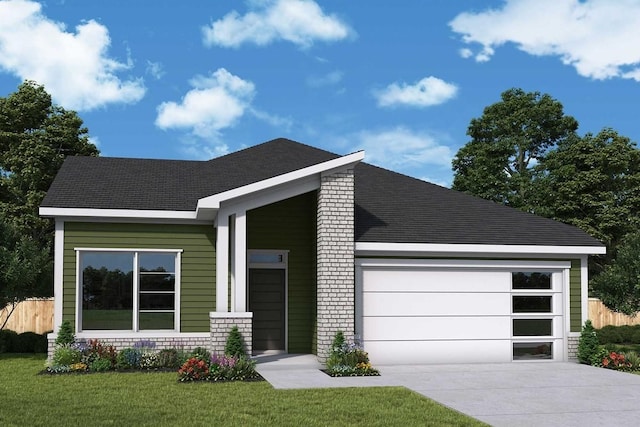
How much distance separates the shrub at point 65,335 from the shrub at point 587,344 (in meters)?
11.8

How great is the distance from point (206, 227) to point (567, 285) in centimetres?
903

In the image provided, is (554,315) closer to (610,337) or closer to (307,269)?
(307,269)

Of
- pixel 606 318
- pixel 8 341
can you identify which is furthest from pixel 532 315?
pixel 8 341

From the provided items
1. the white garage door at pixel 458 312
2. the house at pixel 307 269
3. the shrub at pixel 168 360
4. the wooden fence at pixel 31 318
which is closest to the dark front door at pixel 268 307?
the house at pixel 307 269

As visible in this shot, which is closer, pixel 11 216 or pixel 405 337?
pixel 405 337

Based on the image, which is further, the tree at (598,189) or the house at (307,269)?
the tree at (598,189)

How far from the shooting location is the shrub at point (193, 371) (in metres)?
14.1

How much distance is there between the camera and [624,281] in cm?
2117

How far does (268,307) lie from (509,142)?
83.2ft

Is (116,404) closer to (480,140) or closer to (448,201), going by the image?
(448,201)

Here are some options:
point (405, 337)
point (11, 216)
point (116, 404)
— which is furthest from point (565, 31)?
point (116, 404)

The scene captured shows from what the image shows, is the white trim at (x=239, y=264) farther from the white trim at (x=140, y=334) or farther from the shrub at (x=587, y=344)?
the shrub at (x=587, y=344)

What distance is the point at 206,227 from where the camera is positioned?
1758 centimetres

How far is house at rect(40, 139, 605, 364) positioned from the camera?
54.9 feet
